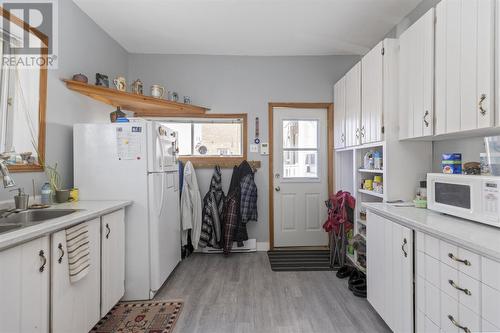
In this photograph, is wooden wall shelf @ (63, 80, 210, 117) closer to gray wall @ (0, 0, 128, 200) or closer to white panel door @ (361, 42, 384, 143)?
gray wall @ (0, 0, 128, 200)

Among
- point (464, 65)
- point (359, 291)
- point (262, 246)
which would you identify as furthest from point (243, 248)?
point (464, 65)

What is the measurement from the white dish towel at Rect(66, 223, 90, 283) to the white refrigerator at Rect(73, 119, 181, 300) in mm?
589

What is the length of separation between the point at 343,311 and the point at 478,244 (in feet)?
4.39

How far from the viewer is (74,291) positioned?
1.45 meters

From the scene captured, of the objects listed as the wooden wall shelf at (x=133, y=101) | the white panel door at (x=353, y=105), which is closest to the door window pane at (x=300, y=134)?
the white panel door at (x=353, y=105)

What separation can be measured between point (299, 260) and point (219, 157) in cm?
171

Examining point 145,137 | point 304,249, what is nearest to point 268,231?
point 304,249

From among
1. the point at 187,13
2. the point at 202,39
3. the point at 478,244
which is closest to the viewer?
the point at 478,244

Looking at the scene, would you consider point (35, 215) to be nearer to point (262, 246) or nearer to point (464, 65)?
point (262, 246)

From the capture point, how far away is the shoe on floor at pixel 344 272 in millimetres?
2578

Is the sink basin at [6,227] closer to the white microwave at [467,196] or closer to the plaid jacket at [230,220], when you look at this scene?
the plaid jacket at [230,220]

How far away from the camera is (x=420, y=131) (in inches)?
70.4

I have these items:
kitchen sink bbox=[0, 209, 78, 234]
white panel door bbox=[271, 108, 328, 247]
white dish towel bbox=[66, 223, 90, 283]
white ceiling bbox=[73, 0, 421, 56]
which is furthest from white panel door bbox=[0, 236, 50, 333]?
white panel door bbox=[271, 108, 328, 247]

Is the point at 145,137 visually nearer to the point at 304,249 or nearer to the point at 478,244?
the point at 478,244
